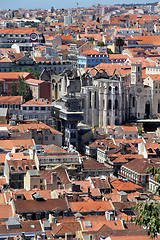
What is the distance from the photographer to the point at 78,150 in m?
71.1

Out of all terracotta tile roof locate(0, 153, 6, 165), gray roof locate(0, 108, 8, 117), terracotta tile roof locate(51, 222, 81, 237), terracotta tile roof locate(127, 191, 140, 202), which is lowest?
terracotta tile roof locate(127, 191, 140, 202)

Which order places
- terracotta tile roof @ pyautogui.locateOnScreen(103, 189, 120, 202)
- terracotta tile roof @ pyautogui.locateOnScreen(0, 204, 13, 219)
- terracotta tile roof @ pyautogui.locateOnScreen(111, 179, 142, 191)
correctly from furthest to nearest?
terracotta tile roof @ pyautogui.locateOnScreen(111, 179, 142, 191) → terracotta tile roof @ pyautogui.locateOnScreen(103, 189, 120, 202) → terracotta tile roof @ pyautogui.locateOnScreen(0, 204, 13, 219)

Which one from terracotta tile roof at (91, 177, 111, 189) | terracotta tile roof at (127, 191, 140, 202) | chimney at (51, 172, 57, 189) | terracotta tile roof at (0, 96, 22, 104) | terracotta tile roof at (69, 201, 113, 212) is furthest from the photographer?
terracotta tile roof at (0, 96, 22, 104)

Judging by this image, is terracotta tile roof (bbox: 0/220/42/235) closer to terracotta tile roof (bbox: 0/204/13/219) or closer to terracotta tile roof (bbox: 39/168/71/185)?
terracotta tile roof (bbox: 0/204/13/219)

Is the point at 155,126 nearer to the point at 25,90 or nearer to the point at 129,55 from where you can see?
the point at 25,90

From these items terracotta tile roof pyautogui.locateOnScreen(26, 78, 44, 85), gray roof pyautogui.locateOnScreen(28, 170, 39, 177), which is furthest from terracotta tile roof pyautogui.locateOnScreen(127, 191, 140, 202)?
terracotta tile roof pyautogui.locateOnScreen(26, 78, 44, 85)

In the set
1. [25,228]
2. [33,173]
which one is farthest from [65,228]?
[33,173]

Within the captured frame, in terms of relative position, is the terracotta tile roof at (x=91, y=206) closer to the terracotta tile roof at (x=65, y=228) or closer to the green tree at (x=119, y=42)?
the terracotta tile roof at (x=65, y=228)

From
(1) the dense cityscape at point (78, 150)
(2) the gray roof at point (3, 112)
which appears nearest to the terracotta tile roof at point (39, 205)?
(1) the dense cityscape at point (78, 150)

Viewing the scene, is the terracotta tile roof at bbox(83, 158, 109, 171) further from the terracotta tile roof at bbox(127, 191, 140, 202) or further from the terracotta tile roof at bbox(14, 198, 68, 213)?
the terracotta tile roof at bbox(14, 198, 68, 213)

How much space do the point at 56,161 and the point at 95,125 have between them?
21.7 meters

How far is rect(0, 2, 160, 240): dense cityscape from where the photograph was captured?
141 ft

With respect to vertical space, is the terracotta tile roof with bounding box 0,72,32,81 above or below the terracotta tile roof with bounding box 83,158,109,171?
above

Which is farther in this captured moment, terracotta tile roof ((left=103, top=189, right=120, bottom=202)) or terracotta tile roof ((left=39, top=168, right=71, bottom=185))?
terracotta tile roof ((left=39, top=168, right=71, bottom=185))
